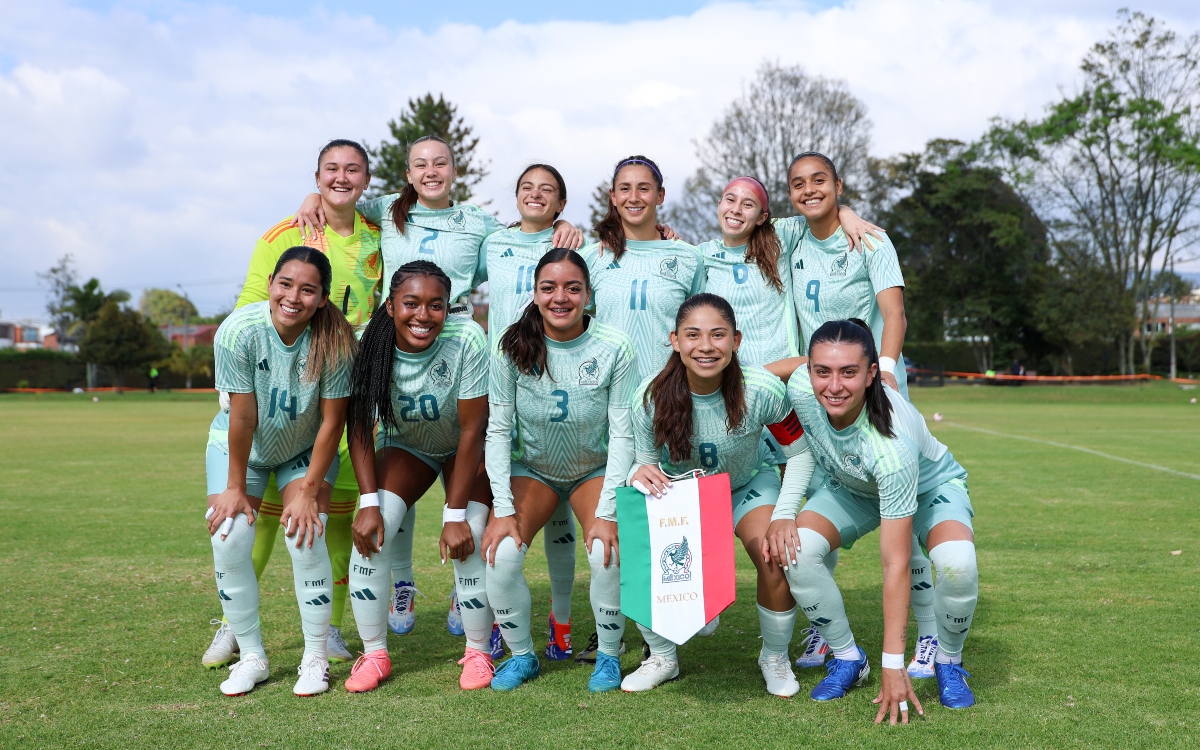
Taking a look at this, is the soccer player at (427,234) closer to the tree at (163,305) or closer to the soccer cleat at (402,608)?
the soccer cleat at (402,608)

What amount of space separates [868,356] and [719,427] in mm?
725

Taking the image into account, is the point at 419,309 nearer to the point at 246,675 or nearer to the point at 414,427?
the point at 414,427

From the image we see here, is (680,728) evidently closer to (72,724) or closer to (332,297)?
(72,724)

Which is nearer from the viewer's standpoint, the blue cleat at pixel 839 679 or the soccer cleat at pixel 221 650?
the blue cleat at pixel 839 679

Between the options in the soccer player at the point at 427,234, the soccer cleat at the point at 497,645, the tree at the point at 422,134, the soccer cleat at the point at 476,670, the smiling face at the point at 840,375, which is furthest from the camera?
the tree at the point at 422,134

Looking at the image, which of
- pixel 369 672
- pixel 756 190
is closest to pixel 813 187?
pixel 756 190

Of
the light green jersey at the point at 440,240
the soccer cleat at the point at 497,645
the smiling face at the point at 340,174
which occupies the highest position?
the smiling face at the point at 340,174

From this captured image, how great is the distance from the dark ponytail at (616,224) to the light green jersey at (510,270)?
12.5 inches

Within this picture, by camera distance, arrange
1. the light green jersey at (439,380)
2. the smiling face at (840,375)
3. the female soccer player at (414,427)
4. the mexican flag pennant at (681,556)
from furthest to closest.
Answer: the light green jersey at (439,380), the female soccer player at (414,427), the mexican flag pennant at (681,556), the smiling face at (840,375)

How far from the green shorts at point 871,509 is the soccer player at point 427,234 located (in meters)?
1.88

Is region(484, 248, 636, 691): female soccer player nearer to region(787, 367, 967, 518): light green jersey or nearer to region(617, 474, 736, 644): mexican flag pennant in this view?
region(617, 474, 736, 644): mexican flag pennant

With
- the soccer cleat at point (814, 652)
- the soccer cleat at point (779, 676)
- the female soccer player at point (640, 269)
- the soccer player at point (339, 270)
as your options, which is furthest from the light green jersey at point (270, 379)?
the soccer cleat at point (814, 652)

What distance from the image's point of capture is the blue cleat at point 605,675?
3943 millimetres

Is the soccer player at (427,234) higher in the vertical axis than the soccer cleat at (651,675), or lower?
higher
